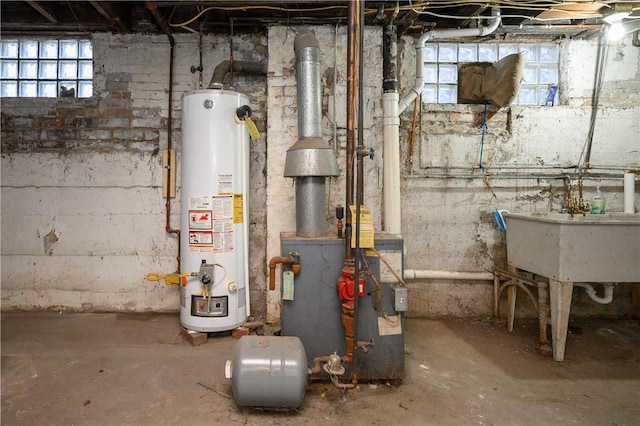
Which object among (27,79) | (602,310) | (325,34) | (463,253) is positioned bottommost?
(602,310)

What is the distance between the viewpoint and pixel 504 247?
119 inches

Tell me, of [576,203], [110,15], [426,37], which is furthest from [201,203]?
[576,203]

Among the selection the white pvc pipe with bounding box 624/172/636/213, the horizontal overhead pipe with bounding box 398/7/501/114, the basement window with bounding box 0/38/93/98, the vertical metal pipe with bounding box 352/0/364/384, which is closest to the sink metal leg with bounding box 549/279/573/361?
the white pvc pipe with bounding box 624/172/636/213

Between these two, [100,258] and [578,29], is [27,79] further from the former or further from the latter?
[578,29]

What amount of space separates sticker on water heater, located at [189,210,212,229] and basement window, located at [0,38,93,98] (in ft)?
5.28

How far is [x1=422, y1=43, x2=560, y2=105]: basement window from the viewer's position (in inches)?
122

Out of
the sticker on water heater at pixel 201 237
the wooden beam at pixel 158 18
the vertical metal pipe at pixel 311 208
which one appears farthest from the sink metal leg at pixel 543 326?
the wooden beam at pixel 158 18

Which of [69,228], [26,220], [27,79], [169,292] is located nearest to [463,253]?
[169,292]

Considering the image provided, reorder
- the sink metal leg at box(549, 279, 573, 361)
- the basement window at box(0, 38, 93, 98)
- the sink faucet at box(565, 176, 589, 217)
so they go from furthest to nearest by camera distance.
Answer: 1. the basement window at box(0, 38, 93, 98)
2. the sink faucet at box(565, 176, 589, 217)
3. the sink metal leg at box(549, 279, 573, 361)

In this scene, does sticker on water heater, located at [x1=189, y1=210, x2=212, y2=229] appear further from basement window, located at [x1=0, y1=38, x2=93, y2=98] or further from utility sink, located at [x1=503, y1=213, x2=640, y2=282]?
utility sink, located at [x1=503, y1=213, x2=640, y2=282]

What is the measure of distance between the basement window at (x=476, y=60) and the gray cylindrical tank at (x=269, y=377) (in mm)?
2458

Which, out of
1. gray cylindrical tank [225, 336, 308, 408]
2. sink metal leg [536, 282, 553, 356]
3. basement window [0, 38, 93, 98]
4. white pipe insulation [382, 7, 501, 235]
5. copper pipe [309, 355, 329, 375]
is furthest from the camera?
basement window [0, 38, 93, 98]

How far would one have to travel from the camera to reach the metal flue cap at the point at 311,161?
6.73ft

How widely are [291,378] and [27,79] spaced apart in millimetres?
3332
